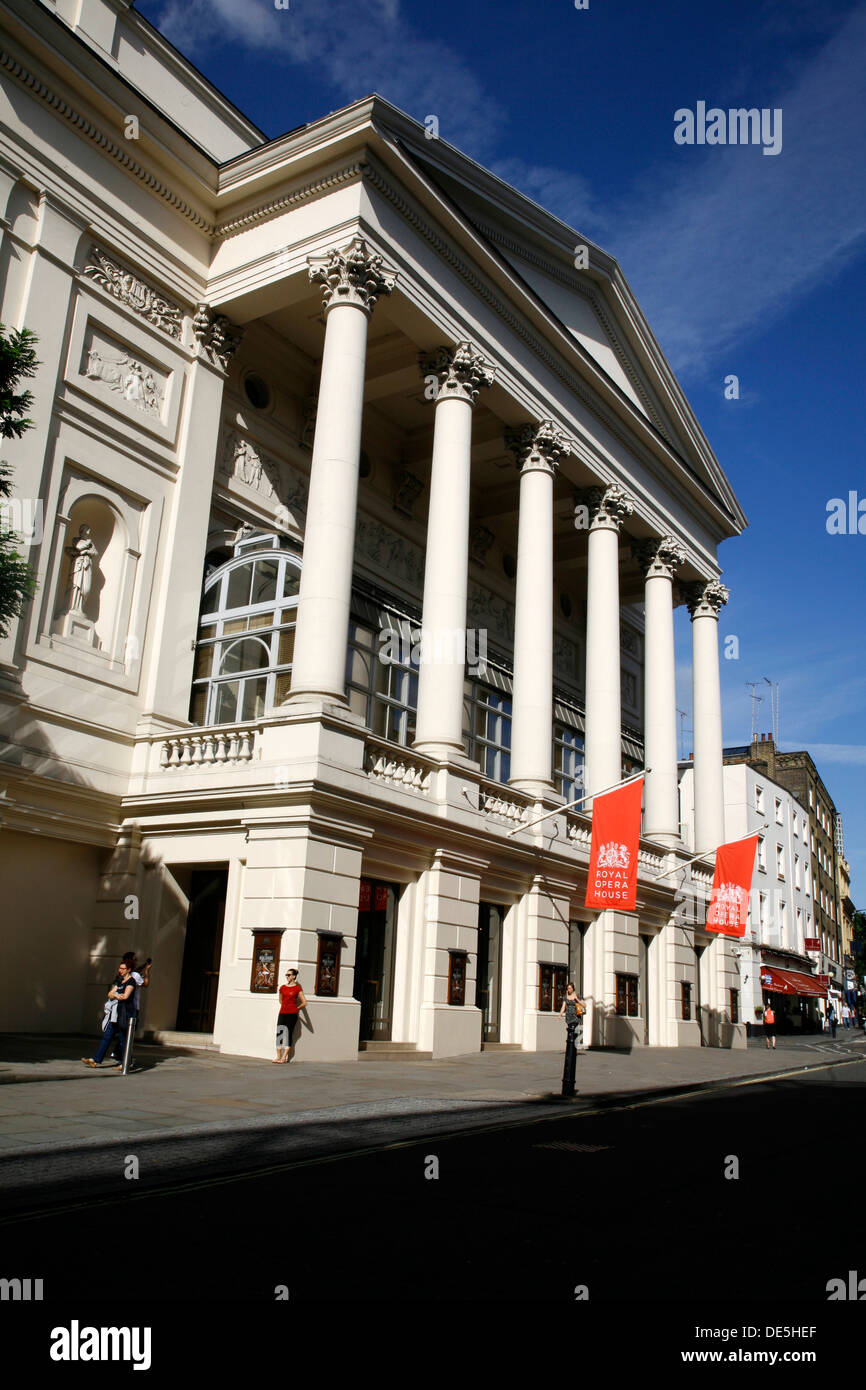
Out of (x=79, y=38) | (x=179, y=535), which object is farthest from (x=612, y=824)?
(x=79, y=38)

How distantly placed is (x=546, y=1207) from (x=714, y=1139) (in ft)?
14.7

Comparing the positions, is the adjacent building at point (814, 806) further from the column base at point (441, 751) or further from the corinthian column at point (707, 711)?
the column base at point (441, 751)

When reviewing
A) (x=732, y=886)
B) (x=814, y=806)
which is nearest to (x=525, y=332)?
(x=732, y=886)

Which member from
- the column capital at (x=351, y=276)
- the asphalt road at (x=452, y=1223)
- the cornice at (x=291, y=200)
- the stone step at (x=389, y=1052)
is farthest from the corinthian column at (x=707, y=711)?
the asphalt road at (x=452, y=1223)

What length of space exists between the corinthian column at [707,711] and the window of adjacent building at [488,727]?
26.8 feet

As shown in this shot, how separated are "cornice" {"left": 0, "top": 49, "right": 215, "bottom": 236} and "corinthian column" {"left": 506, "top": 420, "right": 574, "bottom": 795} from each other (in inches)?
374

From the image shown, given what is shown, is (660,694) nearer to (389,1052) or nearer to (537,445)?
(537,445)

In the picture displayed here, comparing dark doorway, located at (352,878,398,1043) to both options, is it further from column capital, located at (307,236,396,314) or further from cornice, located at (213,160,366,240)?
cornice, located at (213,160,366,240)

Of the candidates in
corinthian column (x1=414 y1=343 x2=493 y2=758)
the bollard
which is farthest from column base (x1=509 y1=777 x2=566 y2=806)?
the bollard

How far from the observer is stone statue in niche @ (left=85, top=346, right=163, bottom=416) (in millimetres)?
21812

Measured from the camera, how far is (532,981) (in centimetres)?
2455

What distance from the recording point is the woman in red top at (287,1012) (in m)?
16.7
